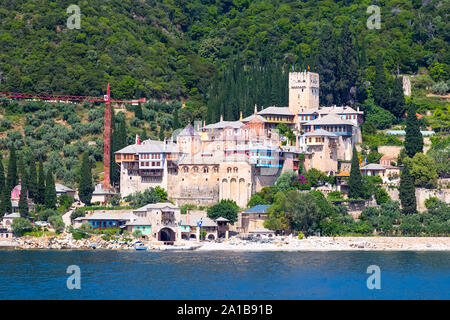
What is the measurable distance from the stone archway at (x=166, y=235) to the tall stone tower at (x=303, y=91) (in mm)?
19601

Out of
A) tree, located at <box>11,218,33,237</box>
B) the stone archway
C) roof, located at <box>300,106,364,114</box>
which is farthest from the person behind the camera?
roof, located at <box>300,106,364,114</box>

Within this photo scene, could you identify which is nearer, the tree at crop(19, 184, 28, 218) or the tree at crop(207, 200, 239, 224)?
the tree at crop(207, 200, 239, 224)

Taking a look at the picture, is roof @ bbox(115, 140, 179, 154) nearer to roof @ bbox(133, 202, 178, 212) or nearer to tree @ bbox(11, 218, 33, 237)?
roof @ bbox(133, 202, 178, 212)

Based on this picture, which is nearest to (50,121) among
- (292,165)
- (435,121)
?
(292,165)

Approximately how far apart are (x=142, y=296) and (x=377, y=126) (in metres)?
45.3

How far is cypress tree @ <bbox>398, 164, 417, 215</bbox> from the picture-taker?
8494 cm

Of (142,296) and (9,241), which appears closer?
(142,296)

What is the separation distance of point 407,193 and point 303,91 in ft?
60.4

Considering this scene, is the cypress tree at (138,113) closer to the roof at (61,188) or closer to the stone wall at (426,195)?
the roof at (61,188)

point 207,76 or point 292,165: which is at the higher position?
point 207,76

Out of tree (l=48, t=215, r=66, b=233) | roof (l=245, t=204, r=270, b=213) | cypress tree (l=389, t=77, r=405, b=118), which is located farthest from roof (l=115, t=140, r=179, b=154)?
cypress tree (l=389, t=77, r=405, b=118)

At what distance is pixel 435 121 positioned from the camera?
99812mm

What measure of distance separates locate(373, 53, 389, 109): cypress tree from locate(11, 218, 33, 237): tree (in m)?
34.5

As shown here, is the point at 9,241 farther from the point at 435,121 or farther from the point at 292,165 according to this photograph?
the point at 435,121
